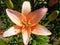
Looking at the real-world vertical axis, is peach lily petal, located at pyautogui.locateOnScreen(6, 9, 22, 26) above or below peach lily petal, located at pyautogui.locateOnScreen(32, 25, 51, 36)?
above

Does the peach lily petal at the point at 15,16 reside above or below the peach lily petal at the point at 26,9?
below

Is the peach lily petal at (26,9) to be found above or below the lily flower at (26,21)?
above

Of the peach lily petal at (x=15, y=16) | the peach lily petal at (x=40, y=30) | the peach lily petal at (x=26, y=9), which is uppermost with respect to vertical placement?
the peach lily petal at (x=26, y=9)

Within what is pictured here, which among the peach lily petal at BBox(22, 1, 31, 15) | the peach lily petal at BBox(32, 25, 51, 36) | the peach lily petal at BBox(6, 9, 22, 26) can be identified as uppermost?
the peach lily petal at BBox(22, 1, 31, 15)

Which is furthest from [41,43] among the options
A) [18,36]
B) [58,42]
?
[58,42]

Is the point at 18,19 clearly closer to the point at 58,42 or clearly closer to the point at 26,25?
the point at 26,25

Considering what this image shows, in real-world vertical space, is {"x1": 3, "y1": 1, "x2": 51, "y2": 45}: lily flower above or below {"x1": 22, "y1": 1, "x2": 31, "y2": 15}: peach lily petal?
below
